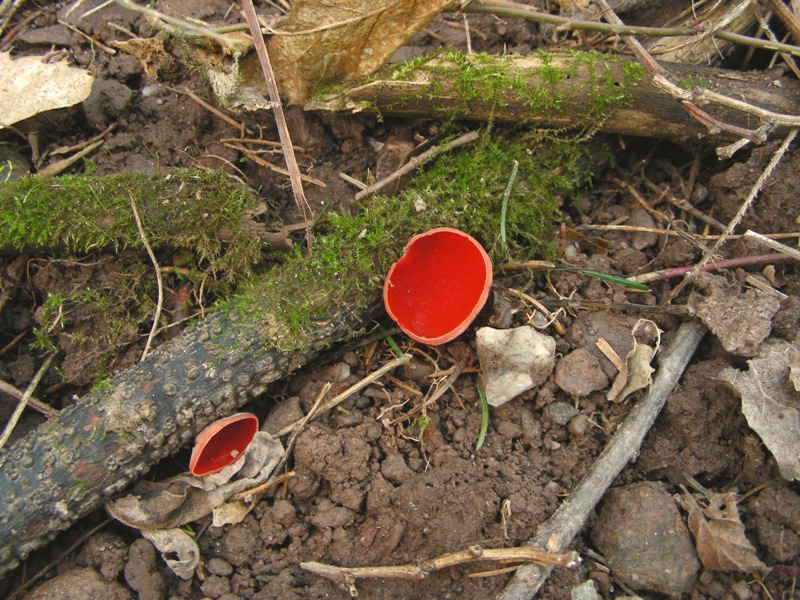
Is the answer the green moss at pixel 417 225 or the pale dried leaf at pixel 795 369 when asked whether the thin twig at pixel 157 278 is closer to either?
the green moss at pixel 417 225

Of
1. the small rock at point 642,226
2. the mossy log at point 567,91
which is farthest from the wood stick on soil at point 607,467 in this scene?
the mossy log at point 567,91

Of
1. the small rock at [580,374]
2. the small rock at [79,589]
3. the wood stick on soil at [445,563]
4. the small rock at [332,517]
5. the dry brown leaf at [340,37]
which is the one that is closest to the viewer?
the wood stick on soil at [445,563]

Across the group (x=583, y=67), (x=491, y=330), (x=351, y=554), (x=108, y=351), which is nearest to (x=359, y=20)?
(x=583, y=67)

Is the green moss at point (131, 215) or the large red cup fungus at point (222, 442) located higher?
the green moss at point (131, 215)

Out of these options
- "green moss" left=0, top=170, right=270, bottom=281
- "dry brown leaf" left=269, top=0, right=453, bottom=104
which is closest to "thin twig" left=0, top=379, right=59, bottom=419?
"green moss" left=0, top=170, right=270, bottom=281

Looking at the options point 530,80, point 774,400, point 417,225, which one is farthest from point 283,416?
point 774,400

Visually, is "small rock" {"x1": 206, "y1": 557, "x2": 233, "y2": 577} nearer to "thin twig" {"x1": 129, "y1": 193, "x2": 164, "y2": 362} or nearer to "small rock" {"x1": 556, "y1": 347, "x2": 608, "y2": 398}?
"thin twig" {"x1": 129, "y1": 193, "x2": 164, "y2": 362}

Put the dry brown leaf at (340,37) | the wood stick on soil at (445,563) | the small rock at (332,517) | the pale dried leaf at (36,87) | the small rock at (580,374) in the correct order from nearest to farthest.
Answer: the wood stick on soil at (445,563) → the small rock at (332,517) → the small rock at (580,374) → the dry brown leaf at (340,37) → the pale dried leaf at (36,87)

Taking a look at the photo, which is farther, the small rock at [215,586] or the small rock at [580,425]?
the small rock at [580,425]
